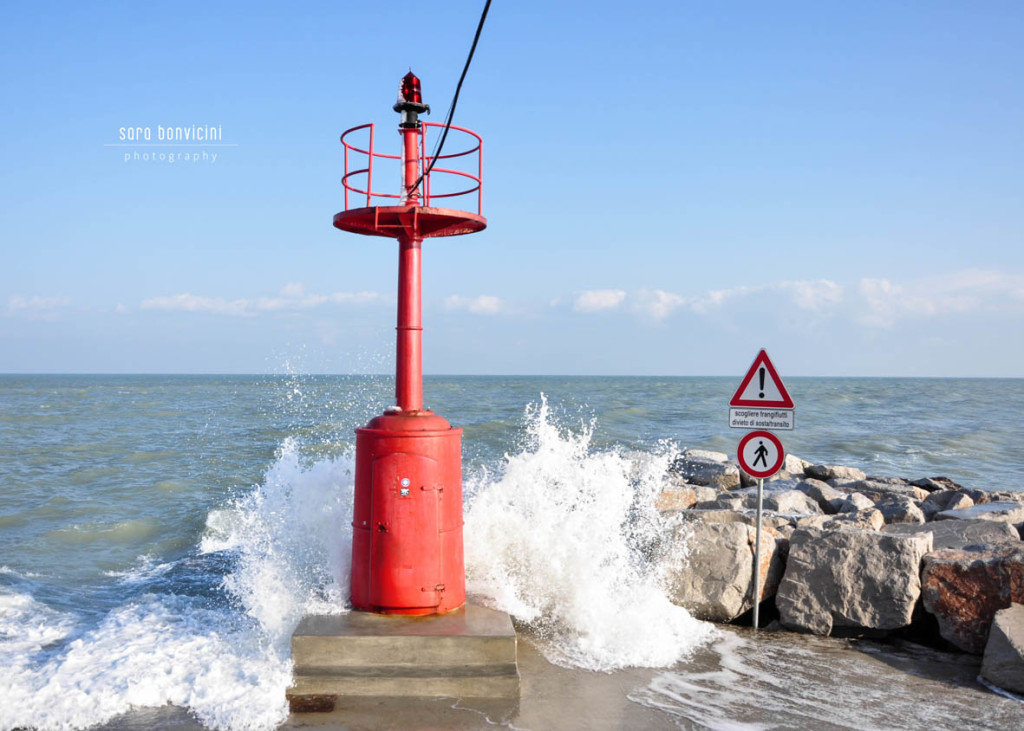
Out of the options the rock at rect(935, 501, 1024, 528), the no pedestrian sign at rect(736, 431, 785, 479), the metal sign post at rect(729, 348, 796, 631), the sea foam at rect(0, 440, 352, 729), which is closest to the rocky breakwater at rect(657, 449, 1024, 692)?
the metal sign post at rect(729, 348, 796, 631)

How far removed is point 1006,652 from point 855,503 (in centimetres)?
556

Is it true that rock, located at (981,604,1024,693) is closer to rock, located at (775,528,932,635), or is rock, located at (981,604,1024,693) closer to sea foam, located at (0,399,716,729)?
rock, located at (775,528,932,635)

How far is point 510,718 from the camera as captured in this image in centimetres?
505

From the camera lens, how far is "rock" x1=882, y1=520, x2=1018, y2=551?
292 inches

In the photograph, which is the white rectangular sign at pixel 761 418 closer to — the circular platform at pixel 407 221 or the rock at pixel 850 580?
the rock at pixel 850 580

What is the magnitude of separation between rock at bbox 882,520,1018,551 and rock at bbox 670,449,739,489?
5816 mm

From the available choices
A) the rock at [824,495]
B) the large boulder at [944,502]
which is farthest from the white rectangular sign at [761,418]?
the large boulder at [944,502]

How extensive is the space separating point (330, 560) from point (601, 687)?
2500 millimetres

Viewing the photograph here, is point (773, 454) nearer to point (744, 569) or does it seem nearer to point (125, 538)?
point (744, 569)

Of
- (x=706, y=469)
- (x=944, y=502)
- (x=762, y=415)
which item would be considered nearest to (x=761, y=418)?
(x=762, y=415)

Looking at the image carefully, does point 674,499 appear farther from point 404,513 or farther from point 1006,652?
point 404,513

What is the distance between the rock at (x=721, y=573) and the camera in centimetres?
691

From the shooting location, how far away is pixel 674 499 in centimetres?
1027

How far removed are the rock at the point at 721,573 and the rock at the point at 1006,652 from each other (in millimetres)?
1717
